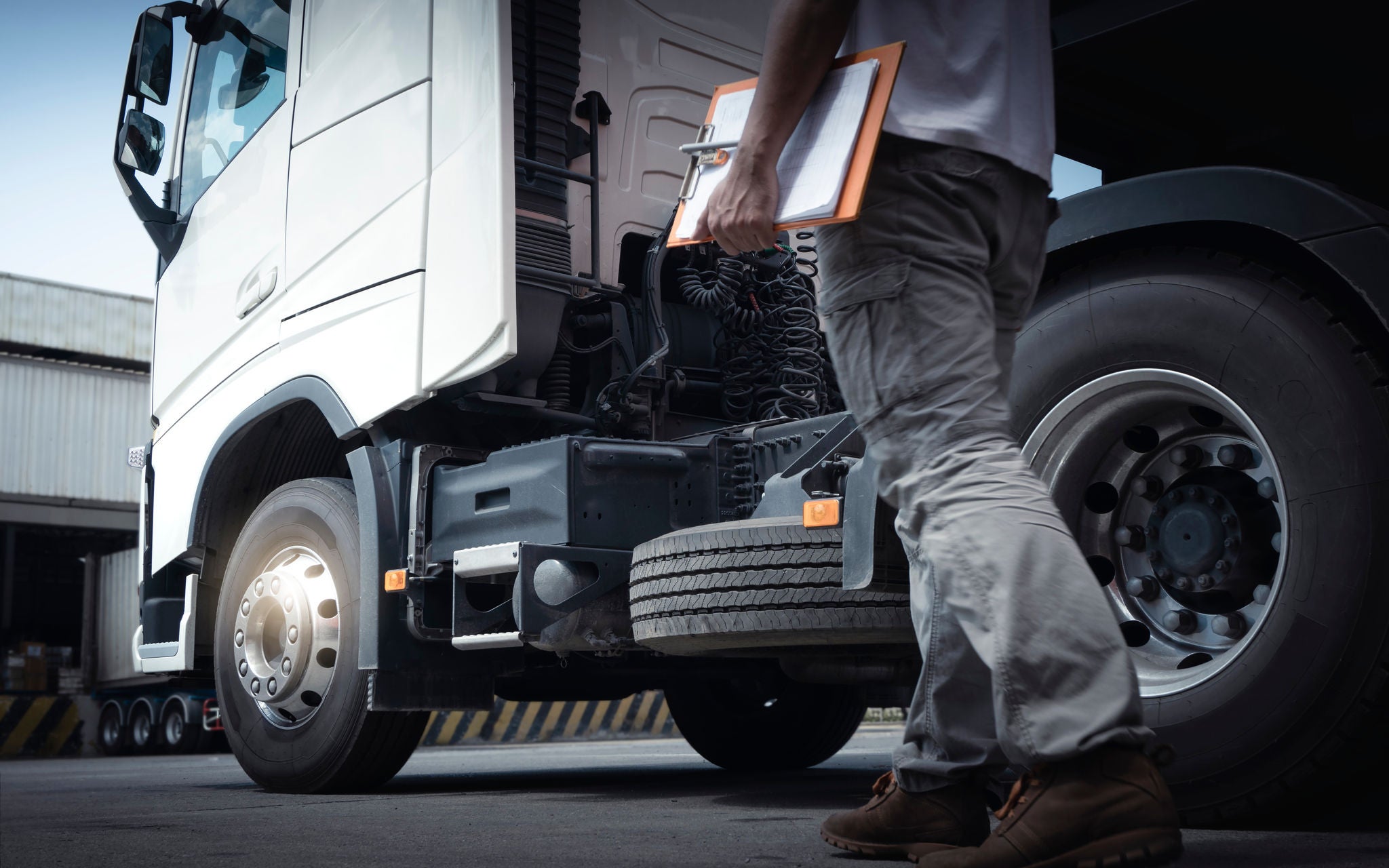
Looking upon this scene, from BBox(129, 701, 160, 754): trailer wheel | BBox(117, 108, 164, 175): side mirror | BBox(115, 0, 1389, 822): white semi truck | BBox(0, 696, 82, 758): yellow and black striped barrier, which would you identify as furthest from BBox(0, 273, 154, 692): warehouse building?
BBox(115, 0, 1389, 822): white semi truck

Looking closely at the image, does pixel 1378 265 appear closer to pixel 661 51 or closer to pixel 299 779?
pixel 661 51

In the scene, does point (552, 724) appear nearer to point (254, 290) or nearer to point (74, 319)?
point (254, 290)

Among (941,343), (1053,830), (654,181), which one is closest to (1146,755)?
(1053,830)

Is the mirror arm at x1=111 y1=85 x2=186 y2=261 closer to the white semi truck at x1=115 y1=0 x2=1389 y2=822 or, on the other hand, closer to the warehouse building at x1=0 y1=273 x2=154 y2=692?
the white semi truck at x1=115 y1=0 x2=1389 y2=822

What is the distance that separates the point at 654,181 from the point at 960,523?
2.87 meters

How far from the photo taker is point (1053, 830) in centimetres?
161

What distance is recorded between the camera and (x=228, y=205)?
195 inches

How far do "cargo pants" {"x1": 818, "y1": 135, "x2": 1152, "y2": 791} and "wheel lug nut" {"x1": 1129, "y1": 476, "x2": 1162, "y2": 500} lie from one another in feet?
2.31

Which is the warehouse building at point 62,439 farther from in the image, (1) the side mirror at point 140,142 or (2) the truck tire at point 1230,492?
(2) the truck tire at point 1230,492

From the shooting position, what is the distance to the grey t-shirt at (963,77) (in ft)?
6.26

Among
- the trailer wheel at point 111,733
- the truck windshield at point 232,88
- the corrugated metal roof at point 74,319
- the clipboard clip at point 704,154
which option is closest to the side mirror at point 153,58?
the truck windshield at point 232,88

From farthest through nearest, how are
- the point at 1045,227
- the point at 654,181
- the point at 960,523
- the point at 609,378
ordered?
the point at 654,181 < the point at 609,378 < the point at 1045,227 < the point at 960,523

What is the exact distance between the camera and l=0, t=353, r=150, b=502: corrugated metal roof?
24719 mm

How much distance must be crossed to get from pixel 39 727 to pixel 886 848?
660 inches
